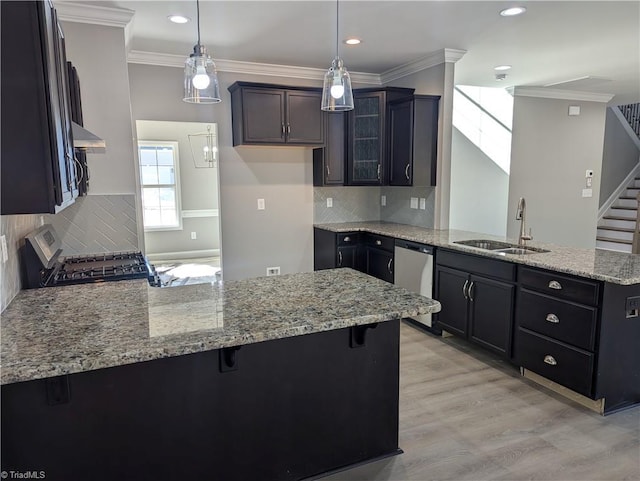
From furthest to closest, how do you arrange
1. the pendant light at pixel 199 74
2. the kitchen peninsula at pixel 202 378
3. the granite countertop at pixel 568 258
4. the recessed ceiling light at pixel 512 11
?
the recessed ceiling light at pixel 512 11, the granite countertop at pixel 568 258, the pendant light at pixel 199 74, the kitchen peninsula at pixel 202 378

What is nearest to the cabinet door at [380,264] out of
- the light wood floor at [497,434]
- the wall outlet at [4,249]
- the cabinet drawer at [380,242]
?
the cabinet drawer at [380,242]

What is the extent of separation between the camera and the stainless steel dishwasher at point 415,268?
13.0ft

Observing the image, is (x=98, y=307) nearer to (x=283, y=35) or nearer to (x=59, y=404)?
(x=59, y=404)

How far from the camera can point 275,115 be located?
455 cm

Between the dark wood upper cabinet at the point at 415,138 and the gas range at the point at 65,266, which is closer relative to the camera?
the gas range at the point at 65,266

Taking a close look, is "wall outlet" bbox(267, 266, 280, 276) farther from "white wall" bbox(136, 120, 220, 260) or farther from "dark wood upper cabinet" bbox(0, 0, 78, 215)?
"dark wood upper cabinet" bbox(0, 0, 78, 215)

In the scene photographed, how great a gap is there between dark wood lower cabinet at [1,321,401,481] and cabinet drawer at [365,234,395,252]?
7.74 ft

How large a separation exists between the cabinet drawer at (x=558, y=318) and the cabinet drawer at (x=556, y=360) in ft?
0.17

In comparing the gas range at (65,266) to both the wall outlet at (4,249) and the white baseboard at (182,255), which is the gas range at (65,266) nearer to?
the wall outlet at (4,249)

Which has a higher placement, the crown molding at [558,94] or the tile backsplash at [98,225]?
the crown molding at [558,94]

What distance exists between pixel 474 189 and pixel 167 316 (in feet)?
18.8

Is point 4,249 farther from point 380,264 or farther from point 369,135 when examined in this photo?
point 369,135

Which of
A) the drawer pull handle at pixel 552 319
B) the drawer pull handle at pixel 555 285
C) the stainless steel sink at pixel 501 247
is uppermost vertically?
the stainless steel sink at pixel 501 247

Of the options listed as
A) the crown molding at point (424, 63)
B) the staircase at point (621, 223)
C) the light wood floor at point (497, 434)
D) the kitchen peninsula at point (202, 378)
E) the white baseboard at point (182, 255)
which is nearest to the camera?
the kitchen peninsula at point (202, 378)
